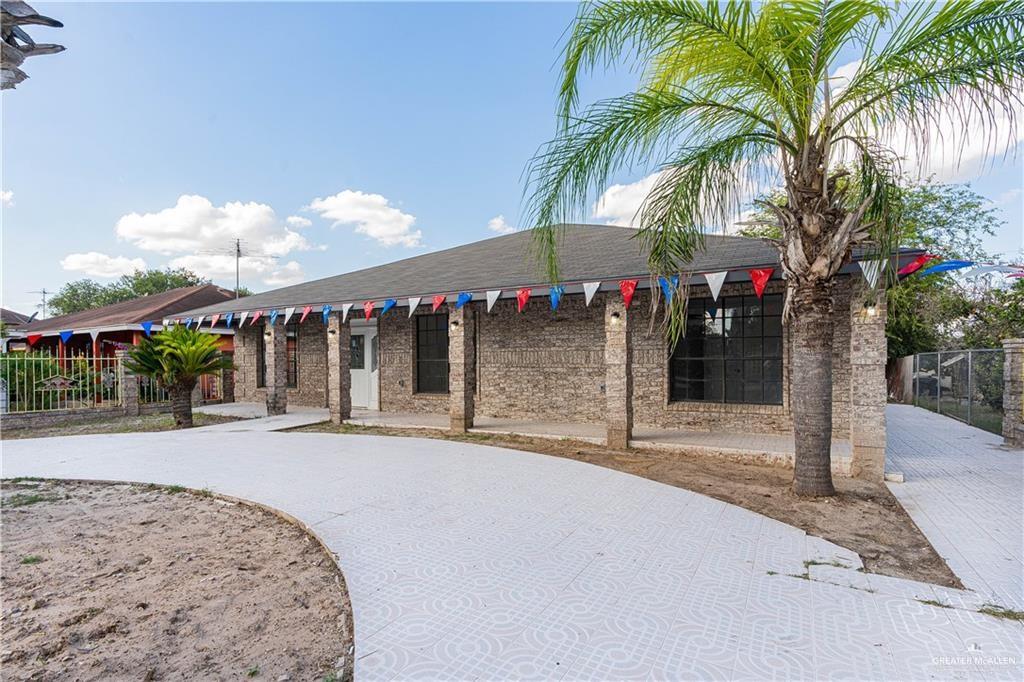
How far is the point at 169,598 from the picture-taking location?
304 centimetres

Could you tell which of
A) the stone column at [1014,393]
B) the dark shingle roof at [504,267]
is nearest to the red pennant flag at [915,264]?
the dark shingle roof at [504,267]

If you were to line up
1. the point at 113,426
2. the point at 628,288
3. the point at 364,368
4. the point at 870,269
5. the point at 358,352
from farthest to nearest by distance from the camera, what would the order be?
1. the point at 358,352
2. the point at 364,368
3. the point at 113,426
4. the point at 628,288
5. the point at 870,269

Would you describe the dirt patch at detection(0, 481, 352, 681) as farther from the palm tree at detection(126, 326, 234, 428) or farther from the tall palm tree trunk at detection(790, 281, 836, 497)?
the palm tree at detection(126, 326, 234, 428)

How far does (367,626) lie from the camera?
260 centimetres

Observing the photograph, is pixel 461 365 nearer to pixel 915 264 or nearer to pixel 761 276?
pixel 761 276

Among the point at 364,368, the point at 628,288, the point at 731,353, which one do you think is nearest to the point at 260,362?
the point at 364,368

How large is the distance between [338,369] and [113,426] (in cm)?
516

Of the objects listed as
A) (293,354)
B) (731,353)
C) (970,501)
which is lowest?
(970,501)

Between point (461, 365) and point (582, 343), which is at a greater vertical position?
point (582, 343)

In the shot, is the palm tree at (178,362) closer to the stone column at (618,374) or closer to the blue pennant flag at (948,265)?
the stone column at (618,374)

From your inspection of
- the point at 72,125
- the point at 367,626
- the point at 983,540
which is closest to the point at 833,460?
the point at 983,540

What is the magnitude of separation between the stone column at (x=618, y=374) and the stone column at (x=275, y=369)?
8.22 metres

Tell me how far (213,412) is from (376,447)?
25.0ft

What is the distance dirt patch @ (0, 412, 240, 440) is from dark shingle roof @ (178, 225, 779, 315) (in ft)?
9.37
